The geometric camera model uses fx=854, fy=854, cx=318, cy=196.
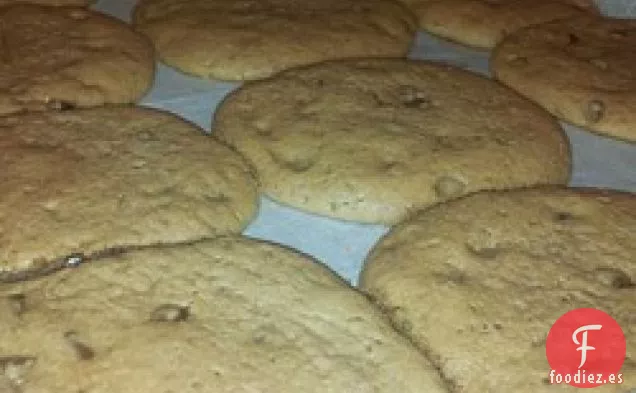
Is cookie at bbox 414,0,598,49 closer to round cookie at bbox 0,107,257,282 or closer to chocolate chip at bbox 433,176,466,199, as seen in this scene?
chocolate chip at bbox 433,176,466,199

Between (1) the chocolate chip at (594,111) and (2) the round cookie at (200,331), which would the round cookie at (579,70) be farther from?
(2) the round cookie at (200,331)

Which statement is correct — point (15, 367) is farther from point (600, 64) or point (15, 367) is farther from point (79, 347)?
point (600, 64)

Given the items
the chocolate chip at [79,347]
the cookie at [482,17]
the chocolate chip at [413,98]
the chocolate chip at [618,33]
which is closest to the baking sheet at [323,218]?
the cookie at [482,17]

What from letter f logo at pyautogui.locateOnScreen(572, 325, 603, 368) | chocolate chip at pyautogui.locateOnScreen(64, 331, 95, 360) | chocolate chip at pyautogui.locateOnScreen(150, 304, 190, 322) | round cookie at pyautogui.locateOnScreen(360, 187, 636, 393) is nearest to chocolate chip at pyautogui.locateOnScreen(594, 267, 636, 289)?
round cookie at pyautogui.locateOnScreen(360, 187, 636, 393)

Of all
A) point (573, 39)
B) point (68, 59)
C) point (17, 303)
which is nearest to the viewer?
point (17, 303)

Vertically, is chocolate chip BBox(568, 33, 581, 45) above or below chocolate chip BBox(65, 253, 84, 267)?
above

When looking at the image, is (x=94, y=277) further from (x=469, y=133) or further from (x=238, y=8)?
(x=238, y=8)

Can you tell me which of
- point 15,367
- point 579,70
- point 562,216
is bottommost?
point 15,367

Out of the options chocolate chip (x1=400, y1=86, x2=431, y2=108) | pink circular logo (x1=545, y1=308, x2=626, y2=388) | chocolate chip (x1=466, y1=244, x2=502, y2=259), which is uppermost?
chocolate chip (x1=400, y1=86, x2=431, y2=108)

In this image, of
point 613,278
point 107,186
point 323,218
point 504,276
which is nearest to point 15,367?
point 107,186
